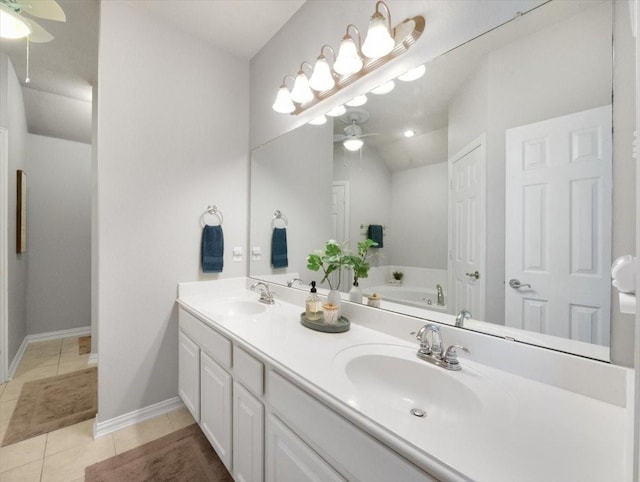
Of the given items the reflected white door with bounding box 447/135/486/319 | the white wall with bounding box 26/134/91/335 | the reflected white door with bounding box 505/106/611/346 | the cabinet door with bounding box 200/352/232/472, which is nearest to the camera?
the reflected white door with bounding box 505/106/611/346

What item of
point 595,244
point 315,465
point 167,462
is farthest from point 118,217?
point 595,244

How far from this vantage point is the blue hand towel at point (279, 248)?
6.95 ft

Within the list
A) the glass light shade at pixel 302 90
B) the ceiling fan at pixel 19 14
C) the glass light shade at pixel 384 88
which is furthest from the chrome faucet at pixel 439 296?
the ceiling fan at pixel 19 14

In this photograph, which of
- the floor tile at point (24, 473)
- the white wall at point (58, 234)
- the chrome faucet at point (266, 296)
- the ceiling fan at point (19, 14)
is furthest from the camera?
the white wall at point (58, 234)

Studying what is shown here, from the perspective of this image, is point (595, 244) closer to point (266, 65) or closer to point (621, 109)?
point (621, 109)

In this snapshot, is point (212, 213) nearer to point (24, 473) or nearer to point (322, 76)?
point (322, 76)

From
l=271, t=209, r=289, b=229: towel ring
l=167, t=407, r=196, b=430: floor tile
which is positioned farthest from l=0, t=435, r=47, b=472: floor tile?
l=271, t=209, r=289, b=229: towel ring

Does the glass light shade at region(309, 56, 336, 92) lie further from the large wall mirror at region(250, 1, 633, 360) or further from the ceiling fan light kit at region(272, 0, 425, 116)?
the large wall mirror at region(250, 1, 633, 360)

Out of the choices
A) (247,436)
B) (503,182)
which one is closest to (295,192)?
(503,182)

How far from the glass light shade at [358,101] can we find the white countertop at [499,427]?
3.94 ft

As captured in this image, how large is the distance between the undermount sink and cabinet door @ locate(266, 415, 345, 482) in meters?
0.24

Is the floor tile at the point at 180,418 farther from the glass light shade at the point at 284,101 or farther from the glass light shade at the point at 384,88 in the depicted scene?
the glass light shade at the point at 384,88

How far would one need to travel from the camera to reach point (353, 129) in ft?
5.24

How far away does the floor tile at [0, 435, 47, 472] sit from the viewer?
5.11 ft
